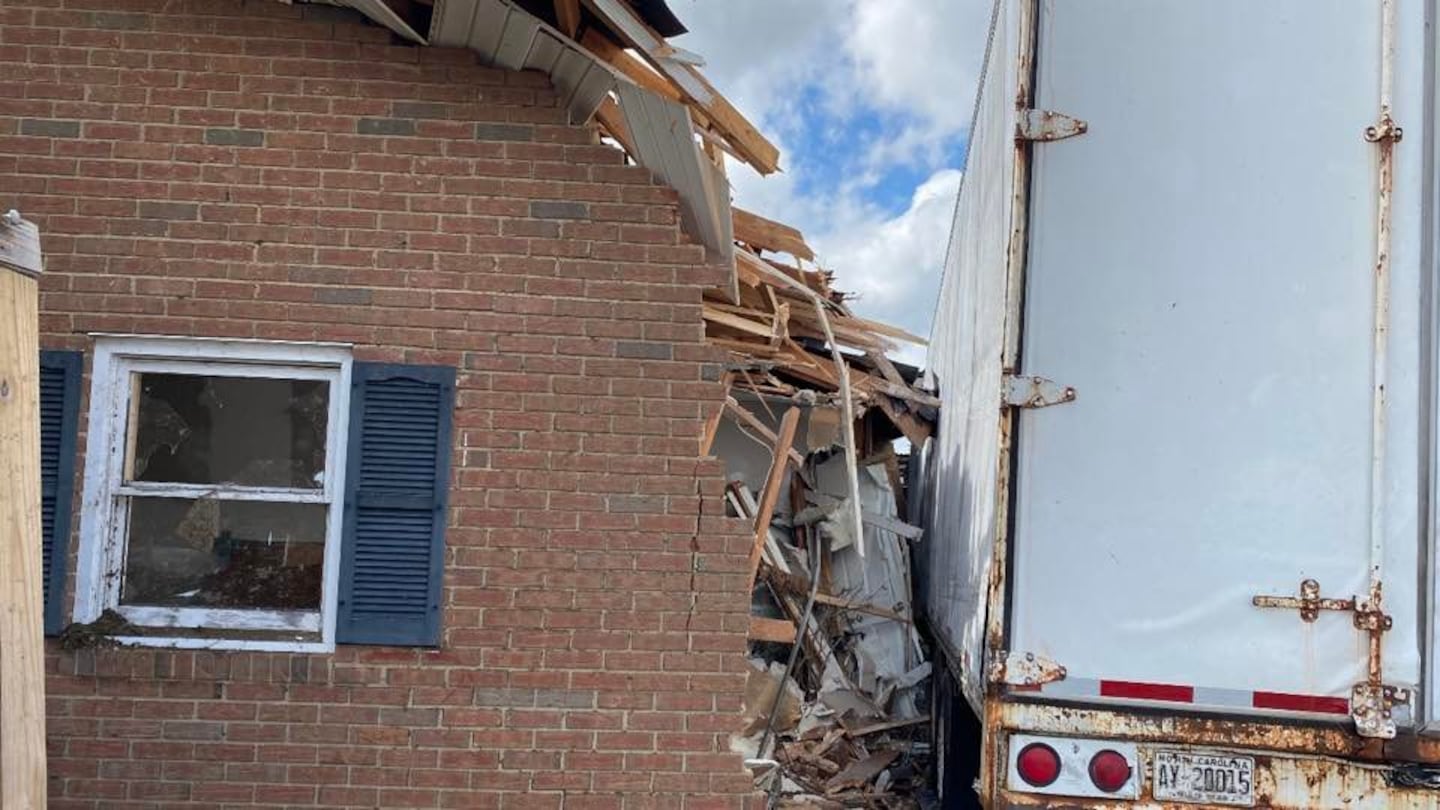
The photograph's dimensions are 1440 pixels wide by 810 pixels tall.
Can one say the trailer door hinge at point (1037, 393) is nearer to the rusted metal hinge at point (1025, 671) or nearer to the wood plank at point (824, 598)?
the rusted metal hinge at point (1025, 671)

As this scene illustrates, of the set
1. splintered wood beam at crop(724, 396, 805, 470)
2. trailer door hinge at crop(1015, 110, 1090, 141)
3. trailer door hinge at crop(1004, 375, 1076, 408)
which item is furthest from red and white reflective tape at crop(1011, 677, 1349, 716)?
splintered wood beam at crop(724, 396, 805, 470)

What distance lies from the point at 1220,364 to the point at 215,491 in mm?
3882

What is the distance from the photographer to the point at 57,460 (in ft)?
17.1

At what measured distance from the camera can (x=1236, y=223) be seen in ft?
14.0

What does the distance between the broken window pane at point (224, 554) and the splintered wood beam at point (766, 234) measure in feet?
7.73

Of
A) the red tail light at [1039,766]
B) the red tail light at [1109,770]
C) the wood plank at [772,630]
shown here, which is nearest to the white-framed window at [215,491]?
the red tail light at [1039,766]

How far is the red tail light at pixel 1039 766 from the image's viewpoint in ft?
13.7

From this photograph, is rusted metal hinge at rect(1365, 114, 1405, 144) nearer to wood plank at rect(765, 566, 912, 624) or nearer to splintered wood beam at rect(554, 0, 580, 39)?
splintered wood beam at rect(554, 0, 580, 39)

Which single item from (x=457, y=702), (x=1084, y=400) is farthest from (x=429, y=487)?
(x=1084, y=400)

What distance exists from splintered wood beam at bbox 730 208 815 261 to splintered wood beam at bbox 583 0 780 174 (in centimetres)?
70

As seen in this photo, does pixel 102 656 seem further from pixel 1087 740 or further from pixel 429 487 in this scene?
pixel 1087 740

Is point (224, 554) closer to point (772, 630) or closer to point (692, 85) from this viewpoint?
point (692, 85)

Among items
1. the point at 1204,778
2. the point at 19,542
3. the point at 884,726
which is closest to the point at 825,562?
the point at 884,726

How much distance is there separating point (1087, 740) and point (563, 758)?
2.12 m
